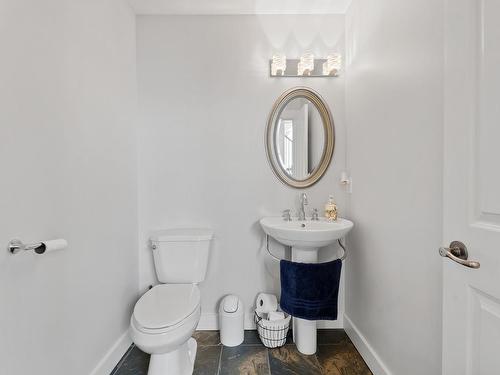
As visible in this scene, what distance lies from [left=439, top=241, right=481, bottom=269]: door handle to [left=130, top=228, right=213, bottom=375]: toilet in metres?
1.18

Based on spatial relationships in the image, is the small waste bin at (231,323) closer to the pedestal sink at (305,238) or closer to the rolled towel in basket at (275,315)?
the rolled towel in basket at (275,315)

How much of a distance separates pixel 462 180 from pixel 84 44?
1.75 m

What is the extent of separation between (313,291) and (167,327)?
2.78 ft

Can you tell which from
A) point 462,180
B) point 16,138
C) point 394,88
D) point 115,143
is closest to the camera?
point 462,180

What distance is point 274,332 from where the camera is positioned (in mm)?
1735

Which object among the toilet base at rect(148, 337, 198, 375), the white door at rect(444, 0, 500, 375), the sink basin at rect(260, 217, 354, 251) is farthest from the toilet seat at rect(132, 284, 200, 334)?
the white door at rect(444, 0, 500, 375)

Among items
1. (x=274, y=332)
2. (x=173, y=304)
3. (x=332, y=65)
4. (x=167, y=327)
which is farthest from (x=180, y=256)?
(x=332, y=65)

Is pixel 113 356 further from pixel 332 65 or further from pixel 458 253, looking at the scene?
pixel 332 65

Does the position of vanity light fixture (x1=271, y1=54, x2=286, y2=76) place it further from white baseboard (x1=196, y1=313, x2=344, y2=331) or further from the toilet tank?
white baseboard (x1=196, y1=313, x2=344, y2=331)

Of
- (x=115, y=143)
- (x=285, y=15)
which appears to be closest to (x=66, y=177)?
(x=115, y=143)

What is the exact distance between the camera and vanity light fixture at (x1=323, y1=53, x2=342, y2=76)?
1.90 metres

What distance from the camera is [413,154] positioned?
1156mm

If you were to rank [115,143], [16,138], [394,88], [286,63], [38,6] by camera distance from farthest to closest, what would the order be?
1. [286,63]
2. [115,143]
3. [394,88]
4. [38,6]
5. [16,138]

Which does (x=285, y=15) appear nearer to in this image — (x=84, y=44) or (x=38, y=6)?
(x=84, y=44)
